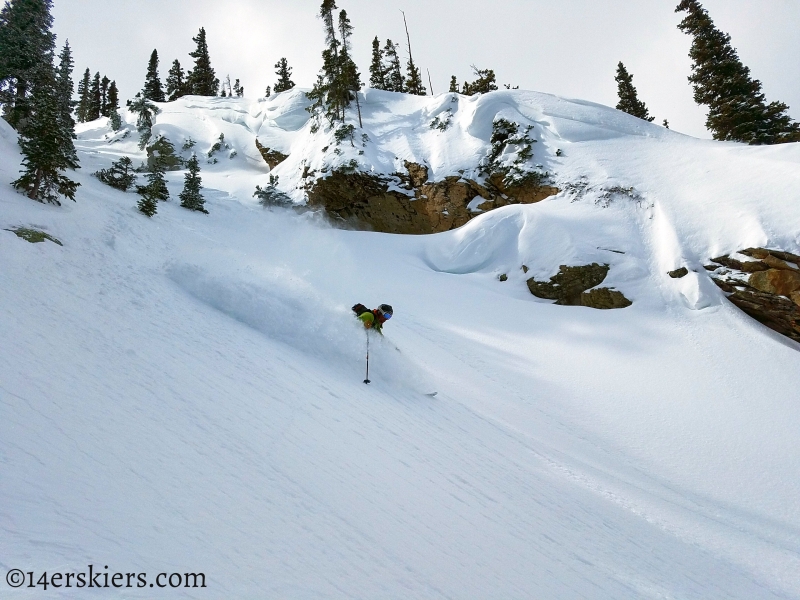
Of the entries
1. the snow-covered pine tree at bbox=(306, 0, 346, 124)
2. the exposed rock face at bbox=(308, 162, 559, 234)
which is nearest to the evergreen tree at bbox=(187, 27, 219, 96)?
the snow-covered pine tree at bbox=(306, 0, 346, 124)

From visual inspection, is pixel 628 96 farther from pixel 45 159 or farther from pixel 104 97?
pixel 104 97

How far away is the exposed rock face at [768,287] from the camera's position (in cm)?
1396

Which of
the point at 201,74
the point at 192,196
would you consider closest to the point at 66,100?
the point at 192,196

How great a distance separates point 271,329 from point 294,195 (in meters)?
24.5

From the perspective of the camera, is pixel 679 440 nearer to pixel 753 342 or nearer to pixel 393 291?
pixel 753 342

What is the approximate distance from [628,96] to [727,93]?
14143 mm

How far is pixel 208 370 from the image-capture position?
222 inches

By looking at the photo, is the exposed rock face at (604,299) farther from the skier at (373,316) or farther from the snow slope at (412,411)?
the skier at (373,316)

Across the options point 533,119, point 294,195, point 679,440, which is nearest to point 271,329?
point 679,440

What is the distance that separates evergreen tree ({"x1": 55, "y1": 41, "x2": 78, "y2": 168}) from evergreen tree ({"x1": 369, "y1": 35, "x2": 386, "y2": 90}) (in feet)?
106

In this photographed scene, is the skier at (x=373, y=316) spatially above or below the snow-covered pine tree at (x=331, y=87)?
below

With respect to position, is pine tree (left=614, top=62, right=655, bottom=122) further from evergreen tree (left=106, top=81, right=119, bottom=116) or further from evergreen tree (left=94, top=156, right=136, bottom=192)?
evergreen tree (left=106, top=81, right=119, bottom=116)

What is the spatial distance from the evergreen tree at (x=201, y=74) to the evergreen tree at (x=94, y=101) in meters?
17.3

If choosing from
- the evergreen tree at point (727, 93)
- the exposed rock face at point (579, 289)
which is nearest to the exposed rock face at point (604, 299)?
the exposed rock face at point (579, 289)
